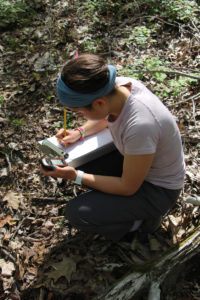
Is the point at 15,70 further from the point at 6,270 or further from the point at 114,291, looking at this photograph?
the point at 114,291

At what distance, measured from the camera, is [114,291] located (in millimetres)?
1851

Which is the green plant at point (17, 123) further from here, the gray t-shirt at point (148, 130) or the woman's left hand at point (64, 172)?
the gray t-shirt at point (148, 130)

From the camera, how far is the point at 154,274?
6.45 feet

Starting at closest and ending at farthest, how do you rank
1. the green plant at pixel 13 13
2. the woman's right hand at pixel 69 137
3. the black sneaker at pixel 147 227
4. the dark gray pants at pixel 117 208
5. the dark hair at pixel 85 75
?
the dark hair at pixel 85 75 < the dark gray pants at pixel 117 208 < the black sneaker at pixel 147 227 < the woman's right hand at pixel 69 137 < the green plant at pixel 13 13

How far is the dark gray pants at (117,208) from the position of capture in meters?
2.08

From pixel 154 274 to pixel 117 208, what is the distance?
55cm

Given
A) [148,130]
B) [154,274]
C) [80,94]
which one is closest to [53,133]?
[80,94]

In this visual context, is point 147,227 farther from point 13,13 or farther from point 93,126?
point 13,13

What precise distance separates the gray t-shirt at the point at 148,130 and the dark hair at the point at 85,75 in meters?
0.26

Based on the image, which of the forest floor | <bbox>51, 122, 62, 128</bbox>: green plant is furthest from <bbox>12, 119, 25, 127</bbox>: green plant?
<bbox>51, 122, 62, 128</bbox>: green plant

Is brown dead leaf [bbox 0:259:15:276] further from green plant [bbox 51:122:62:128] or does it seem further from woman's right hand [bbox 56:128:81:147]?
green plant [bbox 51:122:62:128]

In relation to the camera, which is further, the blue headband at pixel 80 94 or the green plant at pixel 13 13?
the green plant at pixel 13 13

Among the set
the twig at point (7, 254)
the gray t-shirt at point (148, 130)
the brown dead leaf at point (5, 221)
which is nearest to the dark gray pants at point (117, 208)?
the gray t-shirt at point (148, 130)

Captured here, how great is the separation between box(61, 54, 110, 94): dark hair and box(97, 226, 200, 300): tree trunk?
4.35 feet
